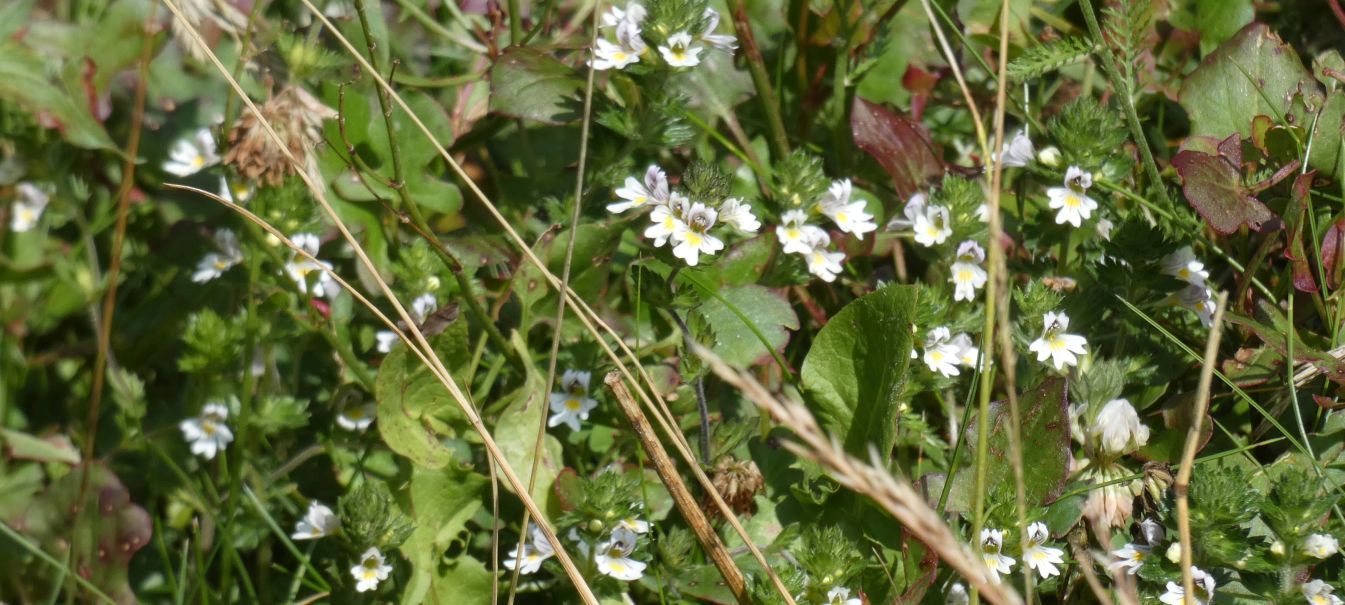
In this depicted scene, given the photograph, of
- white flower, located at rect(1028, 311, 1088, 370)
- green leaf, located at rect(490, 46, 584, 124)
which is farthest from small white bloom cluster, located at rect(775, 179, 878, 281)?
green leaf, located at rect(490, 46, 584, 124)

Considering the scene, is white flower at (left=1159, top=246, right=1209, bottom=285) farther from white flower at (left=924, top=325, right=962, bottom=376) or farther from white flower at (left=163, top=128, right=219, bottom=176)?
white flower at (left=163, top=128, right=219, bottom=176)

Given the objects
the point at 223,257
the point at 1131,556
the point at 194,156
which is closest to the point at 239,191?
the point at 223,257

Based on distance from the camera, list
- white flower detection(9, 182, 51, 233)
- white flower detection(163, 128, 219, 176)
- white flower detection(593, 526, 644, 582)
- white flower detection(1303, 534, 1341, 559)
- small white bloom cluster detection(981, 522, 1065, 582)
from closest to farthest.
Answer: white flower detection(1303, 534, 1341, 559), small white bloom cluster detection(981, 522, 1065, 582), white flower detection(593, 526, 644, 582), white flower detection(163, 128, 219, 176), white flower detection(9, 182, 51, 233)

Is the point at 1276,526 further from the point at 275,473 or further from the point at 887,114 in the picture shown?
the point at 275,473

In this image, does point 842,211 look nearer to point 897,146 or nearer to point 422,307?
point 897,146

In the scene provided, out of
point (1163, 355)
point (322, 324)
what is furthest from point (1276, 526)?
point (322, 324)

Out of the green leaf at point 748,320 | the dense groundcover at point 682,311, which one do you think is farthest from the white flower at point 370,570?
the green leaf at point 748,320

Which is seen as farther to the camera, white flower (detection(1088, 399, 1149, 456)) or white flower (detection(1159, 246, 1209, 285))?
white flower (detection(1159, 246, 1209, 285))

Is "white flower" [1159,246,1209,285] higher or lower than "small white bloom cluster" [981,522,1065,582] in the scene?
higher

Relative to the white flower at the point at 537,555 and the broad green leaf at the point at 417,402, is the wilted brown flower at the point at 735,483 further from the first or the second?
the broad green leaf at the point at 417,402
